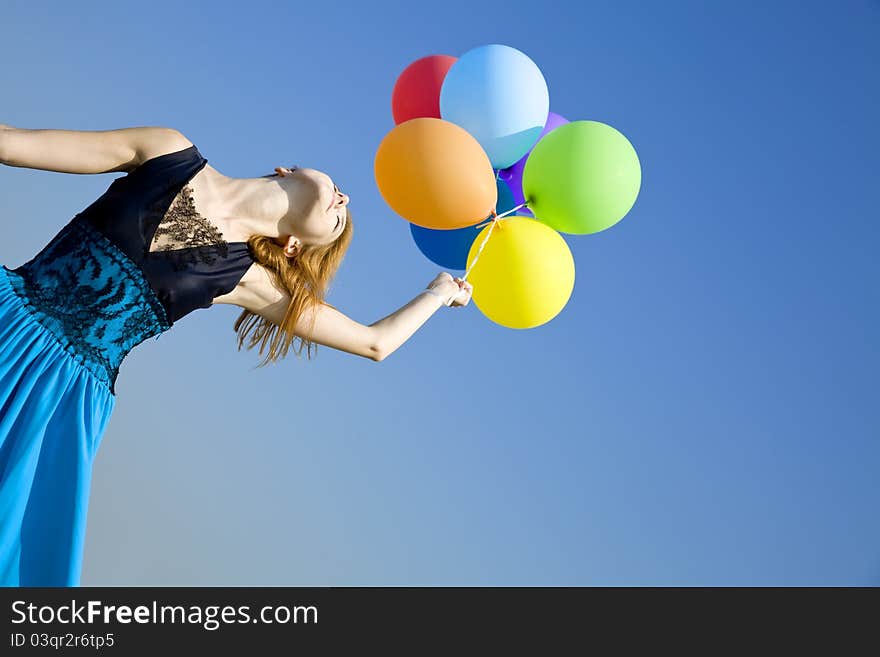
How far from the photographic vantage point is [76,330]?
7.72 feet

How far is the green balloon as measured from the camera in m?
3.19

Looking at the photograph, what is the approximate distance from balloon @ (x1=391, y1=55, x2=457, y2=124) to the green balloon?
584 millimetres

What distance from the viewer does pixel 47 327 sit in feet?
7.64

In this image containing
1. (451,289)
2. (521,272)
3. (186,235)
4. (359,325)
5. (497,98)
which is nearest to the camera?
(186,235)

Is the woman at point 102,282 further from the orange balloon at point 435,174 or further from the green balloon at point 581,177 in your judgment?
the green balloon at point 581,177

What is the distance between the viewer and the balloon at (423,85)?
12.2ft

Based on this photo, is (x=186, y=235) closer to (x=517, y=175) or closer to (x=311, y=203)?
(x=311, y=203)

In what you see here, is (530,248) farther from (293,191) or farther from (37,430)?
(37,430)

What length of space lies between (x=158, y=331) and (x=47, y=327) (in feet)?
0.98

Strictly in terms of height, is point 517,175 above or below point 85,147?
above

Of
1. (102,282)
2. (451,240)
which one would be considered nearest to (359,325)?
(102,282)

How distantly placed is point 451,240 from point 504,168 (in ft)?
1.23

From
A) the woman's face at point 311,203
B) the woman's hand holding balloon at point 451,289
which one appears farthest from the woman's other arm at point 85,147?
the woman's hand holding balloon at point 451,289

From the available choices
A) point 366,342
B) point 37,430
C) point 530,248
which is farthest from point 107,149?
point 530,248
